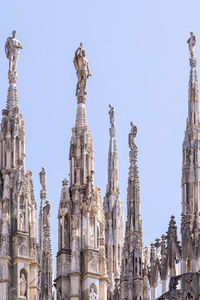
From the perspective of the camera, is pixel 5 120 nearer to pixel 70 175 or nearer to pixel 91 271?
pixel 70 175

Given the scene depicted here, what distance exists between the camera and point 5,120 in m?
55.8

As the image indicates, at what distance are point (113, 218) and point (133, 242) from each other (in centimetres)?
945

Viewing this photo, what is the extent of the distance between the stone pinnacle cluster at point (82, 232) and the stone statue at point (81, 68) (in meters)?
0.04

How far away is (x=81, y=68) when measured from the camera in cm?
5781

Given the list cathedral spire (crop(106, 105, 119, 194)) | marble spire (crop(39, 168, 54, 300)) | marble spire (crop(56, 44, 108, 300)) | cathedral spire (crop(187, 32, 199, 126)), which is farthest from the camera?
cathedral spire (crop(106, 105, 119, 194))

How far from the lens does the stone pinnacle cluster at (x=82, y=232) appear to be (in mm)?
52938

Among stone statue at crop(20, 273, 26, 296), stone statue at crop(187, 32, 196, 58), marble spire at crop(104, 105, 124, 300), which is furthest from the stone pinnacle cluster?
stone statue at crop(187, 32, 196, 58)

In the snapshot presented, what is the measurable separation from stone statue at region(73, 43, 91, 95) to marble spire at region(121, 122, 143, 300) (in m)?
6.06

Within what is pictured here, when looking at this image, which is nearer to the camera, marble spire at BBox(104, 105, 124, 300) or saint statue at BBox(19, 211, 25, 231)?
saint statue at BBox(19, 211, 25, 231)

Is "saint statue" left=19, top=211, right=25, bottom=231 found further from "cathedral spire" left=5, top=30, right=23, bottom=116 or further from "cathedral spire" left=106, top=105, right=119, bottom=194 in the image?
"cathedral spire" left=106, top=105, right=119, bottom=194

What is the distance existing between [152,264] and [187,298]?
3.69m

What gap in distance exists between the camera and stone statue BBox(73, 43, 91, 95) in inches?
2263

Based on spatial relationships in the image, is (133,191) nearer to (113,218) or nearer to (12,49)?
(113,218)

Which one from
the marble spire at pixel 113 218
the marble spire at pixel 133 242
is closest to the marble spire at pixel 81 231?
the marble spire at pixel 133 242
